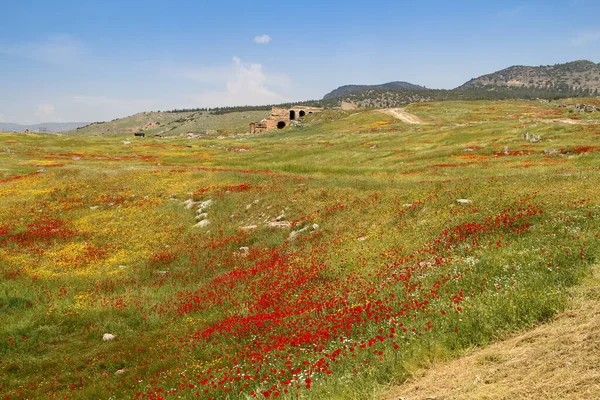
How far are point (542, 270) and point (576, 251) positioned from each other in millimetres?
1507

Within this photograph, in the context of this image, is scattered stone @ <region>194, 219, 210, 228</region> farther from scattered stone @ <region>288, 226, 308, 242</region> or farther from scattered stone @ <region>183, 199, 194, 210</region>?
scattered stone @ <region>288, 226, 308, 242</region>

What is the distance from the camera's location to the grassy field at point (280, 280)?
30.2 feet

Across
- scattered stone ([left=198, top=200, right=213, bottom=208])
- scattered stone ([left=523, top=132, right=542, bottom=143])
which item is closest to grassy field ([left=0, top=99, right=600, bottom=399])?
scattered stone ([left=198, top=200, right=213, bottom=208])

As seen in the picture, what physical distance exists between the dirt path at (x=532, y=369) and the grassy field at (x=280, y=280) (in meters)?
0.62

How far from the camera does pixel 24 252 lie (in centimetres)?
2489

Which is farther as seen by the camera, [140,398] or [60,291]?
[60,291]

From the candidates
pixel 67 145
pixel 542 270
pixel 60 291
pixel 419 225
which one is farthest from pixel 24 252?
pixel 67 145

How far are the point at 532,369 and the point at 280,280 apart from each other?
1127cm

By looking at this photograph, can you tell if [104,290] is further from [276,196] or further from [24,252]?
[276,196]

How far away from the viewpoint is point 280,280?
1653 cm

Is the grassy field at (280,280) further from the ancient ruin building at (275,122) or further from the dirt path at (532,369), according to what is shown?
the ancient ruin building at (275,122)

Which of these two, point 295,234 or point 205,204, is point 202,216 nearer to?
point 205,204

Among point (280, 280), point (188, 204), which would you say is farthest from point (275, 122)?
point (280, 280)

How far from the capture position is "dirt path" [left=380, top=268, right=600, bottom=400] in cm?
570
